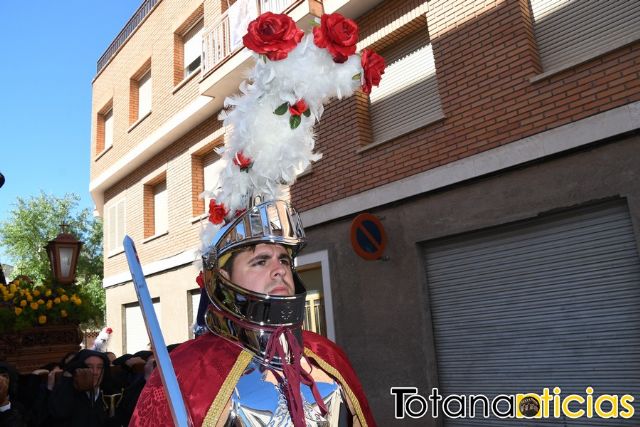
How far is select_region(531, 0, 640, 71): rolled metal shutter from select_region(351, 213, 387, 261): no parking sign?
9.63 ft

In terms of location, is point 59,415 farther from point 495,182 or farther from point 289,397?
point 495,182

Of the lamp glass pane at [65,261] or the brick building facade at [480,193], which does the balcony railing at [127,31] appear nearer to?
the brick building facade at [480,193]

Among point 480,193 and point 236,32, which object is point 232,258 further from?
point 236,32

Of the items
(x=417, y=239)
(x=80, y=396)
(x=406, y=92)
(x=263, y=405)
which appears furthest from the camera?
(x=406, y=92)

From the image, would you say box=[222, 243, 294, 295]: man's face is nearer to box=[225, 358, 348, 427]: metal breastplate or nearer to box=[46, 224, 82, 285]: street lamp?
box=[225, 358, 348, 427]: metal breastplate

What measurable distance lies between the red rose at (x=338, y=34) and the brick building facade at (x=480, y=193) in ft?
12.9

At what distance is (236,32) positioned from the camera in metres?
9.62

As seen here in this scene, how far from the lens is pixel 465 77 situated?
21.5ft

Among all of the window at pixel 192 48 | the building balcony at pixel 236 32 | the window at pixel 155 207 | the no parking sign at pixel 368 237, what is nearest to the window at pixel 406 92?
the building balcony at pixel 236 32

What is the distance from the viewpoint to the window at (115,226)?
14734mm

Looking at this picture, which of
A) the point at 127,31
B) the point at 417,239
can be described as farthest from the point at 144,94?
the point at 417,239

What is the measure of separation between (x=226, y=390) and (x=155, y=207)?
12.1 metres

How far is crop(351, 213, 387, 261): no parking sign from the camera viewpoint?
674 centimetres

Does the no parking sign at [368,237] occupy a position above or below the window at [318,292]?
above
